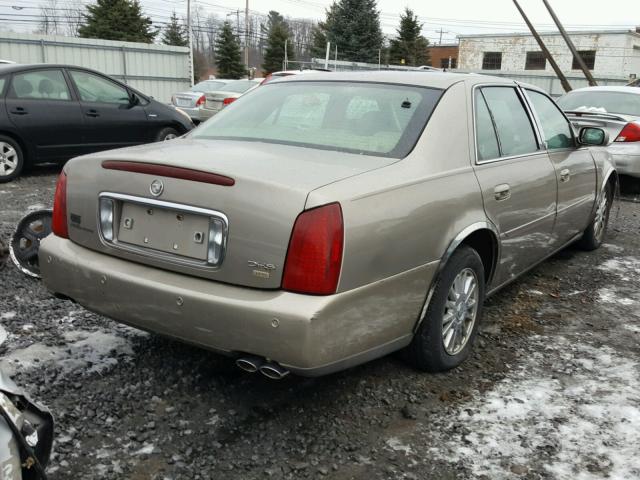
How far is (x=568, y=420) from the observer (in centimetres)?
292

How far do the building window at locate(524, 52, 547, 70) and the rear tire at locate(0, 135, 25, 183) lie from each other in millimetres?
40537

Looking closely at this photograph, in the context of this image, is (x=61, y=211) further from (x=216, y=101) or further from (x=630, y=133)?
(x=216, y=101)

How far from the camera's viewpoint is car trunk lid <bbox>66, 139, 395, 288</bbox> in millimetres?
2439

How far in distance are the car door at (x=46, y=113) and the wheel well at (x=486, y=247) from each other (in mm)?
6652

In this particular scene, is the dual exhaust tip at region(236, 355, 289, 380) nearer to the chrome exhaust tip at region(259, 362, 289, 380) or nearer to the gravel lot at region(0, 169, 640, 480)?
the chrome exhaust tip at region(259, 362, 289, 380)

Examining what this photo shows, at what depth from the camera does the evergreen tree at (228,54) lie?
154 ft

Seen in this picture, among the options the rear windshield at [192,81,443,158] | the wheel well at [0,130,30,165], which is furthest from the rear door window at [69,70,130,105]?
the rear windshield at [192,81,443,158]

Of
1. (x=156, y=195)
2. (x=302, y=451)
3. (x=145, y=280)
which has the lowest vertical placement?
(x=302, y=451)

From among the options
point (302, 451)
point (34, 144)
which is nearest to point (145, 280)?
point (302, 451)

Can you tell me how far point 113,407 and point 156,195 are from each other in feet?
3.34

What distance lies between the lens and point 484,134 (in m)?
3.54

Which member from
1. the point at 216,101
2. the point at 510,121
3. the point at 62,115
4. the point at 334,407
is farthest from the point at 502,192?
the point at 216,101

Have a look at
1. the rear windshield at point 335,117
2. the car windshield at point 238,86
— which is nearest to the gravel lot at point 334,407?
the rear windshield at point 335,117

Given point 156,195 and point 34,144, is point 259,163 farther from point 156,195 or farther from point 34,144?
point 34,144
